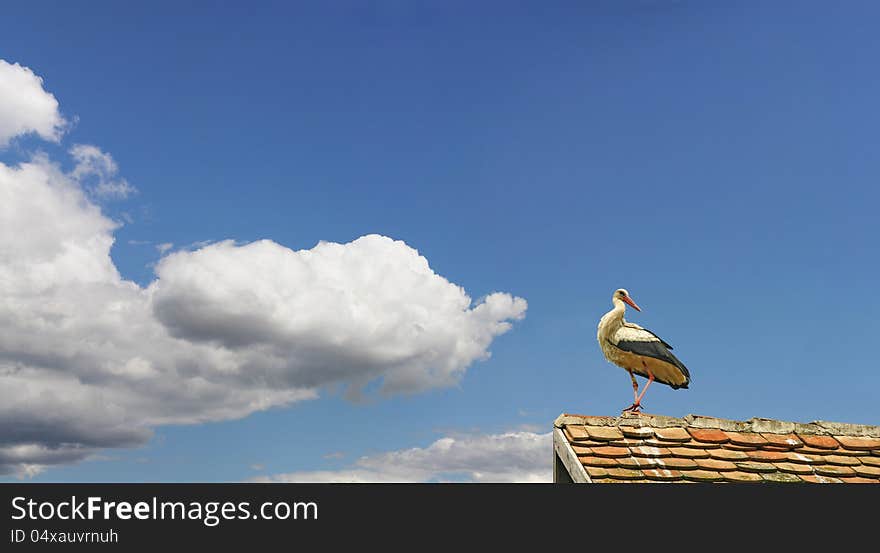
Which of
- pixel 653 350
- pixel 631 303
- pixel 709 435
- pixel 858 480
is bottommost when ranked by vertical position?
pixel 858 480

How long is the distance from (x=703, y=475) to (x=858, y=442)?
252cm

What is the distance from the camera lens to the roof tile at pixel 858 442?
8.64 metres

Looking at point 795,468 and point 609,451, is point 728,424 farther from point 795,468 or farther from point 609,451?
point 609,451

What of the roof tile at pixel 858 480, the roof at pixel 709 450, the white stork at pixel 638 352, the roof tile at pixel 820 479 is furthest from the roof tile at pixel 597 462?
the white stork at pixel 638 352

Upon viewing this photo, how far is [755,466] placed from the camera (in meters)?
7.96

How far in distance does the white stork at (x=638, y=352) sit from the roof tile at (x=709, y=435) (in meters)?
3.12

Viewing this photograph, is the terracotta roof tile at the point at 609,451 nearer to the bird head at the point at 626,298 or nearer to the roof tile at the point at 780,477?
the roof tile at the point at 780,477

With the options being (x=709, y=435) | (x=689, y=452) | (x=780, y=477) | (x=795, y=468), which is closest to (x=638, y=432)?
(x=689, y=452)

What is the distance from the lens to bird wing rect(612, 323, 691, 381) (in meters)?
11.8
